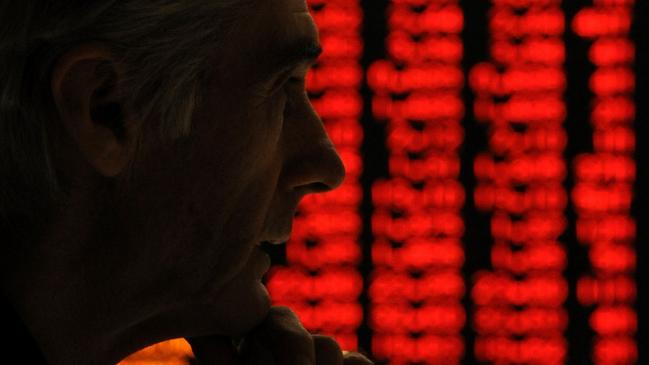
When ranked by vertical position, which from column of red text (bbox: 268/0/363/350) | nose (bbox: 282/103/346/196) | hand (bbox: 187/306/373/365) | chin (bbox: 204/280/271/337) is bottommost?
column of red text (bbox: 268/0/363/350)

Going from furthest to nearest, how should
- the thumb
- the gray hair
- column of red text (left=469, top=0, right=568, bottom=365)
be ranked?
column of red text (left=469, top=0, right=568, bottom=365)
the thumb
the gray hair

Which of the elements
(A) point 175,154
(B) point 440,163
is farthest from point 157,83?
(B) point 440,163

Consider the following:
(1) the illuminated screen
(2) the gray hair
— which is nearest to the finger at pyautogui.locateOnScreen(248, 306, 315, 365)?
(2) the gray hair

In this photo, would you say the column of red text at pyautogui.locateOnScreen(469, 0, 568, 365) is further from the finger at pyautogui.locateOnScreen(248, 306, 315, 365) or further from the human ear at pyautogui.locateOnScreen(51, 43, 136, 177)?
the human ear at pyautogui.locateOnScreen(51, 43, 136, 177)

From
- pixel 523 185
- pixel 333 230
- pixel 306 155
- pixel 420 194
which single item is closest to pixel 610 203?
pixel 523 185

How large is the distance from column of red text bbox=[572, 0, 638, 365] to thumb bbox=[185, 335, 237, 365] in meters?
1.36

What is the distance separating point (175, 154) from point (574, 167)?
147cm

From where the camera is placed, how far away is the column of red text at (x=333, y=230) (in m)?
2.01

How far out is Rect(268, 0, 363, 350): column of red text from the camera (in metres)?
2.01

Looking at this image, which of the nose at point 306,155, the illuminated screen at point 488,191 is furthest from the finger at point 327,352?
the illuminated screen at point 488,191

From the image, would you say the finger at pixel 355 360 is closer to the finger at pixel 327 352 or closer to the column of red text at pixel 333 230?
the finger at pixel 327 352

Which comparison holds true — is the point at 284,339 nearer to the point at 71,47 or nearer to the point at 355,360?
the point at 355,360

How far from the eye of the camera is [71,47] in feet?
1.74

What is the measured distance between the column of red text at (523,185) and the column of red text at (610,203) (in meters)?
0.04
